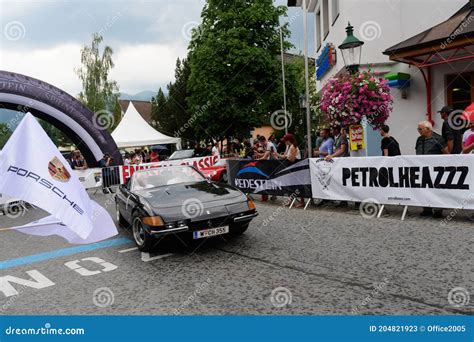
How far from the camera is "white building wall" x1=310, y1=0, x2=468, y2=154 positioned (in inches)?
489

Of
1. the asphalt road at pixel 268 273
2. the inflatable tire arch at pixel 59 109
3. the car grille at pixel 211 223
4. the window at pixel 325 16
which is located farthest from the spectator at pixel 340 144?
the inflatable tire arch at pixel 59 109

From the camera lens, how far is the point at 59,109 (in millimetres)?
16625

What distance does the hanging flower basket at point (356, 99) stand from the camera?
8852 millimetres

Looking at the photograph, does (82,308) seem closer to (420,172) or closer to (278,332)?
(278,332)

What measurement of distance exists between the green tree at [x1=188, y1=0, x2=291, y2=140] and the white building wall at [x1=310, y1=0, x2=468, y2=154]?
14.6 m

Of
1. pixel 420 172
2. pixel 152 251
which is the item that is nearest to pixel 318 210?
pixel 420 172

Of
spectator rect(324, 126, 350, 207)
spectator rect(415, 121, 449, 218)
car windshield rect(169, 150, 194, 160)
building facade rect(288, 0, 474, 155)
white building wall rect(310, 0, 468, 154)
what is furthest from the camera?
car windshield rect(169, 150, 194, 160)

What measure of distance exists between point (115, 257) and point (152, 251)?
0.58 metres

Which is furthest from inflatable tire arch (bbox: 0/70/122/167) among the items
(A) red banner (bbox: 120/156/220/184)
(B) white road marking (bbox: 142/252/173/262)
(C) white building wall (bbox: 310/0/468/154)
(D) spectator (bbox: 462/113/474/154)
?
(D) spectator (bbox: 462/113/474/154)

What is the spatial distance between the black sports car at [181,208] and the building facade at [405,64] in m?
8.37

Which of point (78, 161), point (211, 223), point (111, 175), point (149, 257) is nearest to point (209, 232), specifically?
point (211, 223)

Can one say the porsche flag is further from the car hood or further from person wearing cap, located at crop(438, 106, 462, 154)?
person wearing cap, located at crop(438, 106, 462, 154)

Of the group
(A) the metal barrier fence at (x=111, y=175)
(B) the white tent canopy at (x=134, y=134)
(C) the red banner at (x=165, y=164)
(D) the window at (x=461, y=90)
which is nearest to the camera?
(D) the window at (x=461, y=90)

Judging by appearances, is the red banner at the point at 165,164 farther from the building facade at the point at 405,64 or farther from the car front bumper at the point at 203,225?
the car front bumper at the point at 203,225
